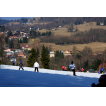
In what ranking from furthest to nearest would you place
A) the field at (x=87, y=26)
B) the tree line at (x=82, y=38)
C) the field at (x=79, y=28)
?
the field at (x=87, y=26) → the field at (x=79, y=28) → the tree line at (x=82, y=38)

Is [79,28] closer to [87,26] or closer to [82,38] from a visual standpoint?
[87,26]

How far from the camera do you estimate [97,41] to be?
442 ft

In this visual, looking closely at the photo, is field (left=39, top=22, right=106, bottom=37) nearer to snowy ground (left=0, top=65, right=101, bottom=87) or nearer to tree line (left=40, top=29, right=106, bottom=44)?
tree line (left=40, top=29, right=106, bottom=44)

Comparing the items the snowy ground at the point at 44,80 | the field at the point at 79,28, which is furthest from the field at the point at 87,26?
the snowy ground at the point at 44,80

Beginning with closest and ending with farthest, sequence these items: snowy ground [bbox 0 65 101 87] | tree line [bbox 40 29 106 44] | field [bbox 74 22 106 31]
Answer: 1. snowy ground [bbox 0 65 101 87]
2. tree line [bbox 40 29 106 44]
3. field [bbox 74 22 106 31]

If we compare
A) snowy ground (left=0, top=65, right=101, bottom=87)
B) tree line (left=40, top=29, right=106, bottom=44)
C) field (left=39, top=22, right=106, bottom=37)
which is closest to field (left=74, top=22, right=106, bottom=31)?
field (left=39, top=22, right=106, bottom=37)

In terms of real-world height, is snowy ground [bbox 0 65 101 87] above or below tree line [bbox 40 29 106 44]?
below

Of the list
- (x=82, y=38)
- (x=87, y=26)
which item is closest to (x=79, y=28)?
(x=87, y=26)

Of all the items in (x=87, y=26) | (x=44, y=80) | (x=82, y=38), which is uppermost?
(x=87, y=26)

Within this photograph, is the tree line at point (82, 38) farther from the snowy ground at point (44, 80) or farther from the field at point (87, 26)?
the snowy ground at point (44, 80)

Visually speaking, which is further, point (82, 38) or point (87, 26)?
point (87, 26)
